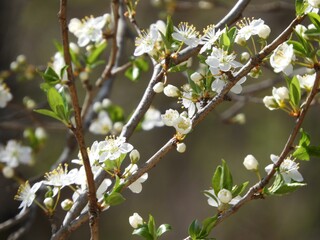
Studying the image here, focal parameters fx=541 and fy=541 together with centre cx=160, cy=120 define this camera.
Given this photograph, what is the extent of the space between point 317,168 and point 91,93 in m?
2.23

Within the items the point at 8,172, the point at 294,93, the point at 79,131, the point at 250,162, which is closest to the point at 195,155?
the point at 8,172

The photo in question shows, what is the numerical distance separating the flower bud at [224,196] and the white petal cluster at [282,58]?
0.79ft

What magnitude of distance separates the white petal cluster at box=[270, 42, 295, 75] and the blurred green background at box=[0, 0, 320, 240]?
8.71 feet

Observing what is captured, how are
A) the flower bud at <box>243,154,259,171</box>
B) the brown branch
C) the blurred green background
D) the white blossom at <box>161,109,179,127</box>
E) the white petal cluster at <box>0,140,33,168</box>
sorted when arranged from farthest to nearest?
the blurred green background
the white petal cluster at <box>0,140,33,168</box>
the flower bud at <box>243,154,259,171</box>
the white blossom at <box>161,109,179,127</box>
the brown branch

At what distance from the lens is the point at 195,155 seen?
4105mm

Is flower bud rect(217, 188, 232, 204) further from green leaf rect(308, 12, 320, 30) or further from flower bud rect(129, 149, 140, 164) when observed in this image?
green leaf rect(308, 12, 320, 30)

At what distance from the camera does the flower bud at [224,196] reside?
0.99 metres

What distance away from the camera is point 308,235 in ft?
11.8

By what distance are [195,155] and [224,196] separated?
3.12 metres

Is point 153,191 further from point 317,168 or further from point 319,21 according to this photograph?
point 319,21

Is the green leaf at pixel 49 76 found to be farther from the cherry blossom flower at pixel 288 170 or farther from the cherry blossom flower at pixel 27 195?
the cherry blossom flower at pixel 288 170

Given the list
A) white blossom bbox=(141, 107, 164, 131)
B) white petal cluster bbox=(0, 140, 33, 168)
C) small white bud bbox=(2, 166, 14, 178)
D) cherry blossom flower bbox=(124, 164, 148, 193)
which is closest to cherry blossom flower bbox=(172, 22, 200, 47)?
cherry blossom flower bbox=(124, 164, 148, 193)

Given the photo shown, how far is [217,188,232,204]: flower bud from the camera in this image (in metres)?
0.99

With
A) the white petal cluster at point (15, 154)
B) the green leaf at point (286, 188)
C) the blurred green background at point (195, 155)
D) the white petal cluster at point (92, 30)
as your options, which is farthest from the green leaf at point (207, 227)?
the blurred green background at point (195, 155)
